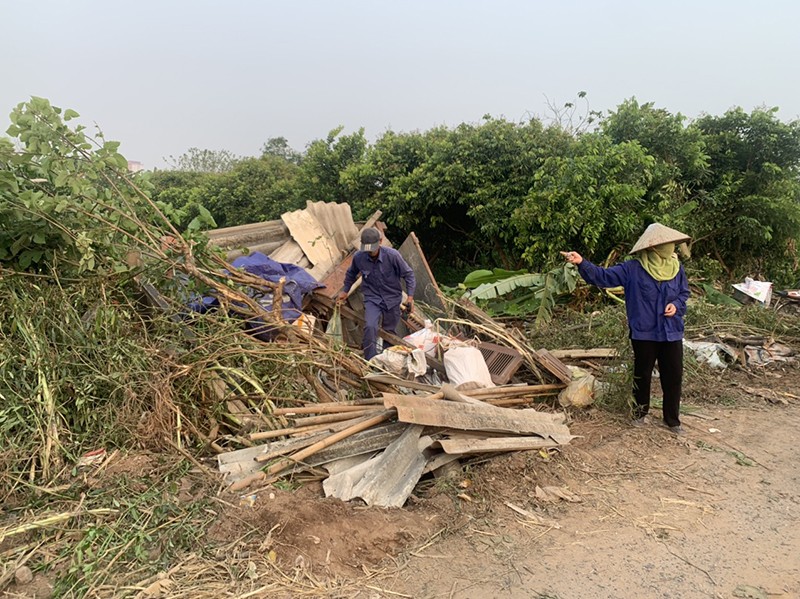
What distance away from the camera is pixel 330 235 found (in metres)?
8.27

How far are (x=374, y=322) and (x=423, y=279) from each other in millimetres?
1614

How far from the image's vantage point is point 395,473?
3771 millimetres

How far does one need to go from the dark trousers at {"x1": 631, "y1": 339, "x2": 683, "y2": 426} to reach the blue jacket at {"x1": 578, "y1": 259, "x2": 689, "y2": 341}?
0.10 meters

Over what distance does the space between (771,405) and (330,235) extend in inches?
228

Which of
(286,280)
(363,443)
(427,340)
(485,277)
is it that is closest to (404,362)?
(427,340)

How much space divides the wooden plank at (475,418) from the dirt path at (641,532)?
245 mm

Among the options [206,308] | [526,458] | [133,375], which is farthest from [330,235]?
[526,458]

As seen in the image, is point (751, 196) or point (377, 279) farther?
point (751, 196)

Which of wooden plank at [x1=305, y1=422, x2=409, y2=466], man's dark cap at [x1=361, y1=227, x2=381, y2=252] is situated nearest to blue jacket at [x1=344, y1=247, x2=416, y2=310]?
man's dark cap at [x1=361, y1=227, x2=381, y2=252]

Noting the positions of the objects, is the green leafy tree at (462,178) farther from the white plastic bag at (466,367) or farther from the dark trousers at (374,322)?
the white plastic bag at (466,367)

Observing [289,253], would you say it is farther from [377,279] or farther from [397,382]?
[397,382]

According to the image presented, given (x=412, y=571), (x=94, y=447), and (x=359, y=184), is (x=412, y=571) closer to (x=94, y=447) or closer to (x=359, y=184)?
(x=94, y=447)

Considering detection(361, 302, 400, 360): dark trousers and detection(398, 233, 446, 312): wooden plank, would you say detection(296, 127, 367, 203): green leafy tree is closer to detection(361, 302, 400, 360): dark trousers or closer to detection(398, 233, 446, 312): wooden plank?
detection(398, 233, 446, 312): wooden plank

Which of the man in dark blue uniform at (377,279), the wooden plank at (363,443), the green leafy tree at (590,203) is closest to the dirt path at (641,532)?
the wooden plank at (363,443)
